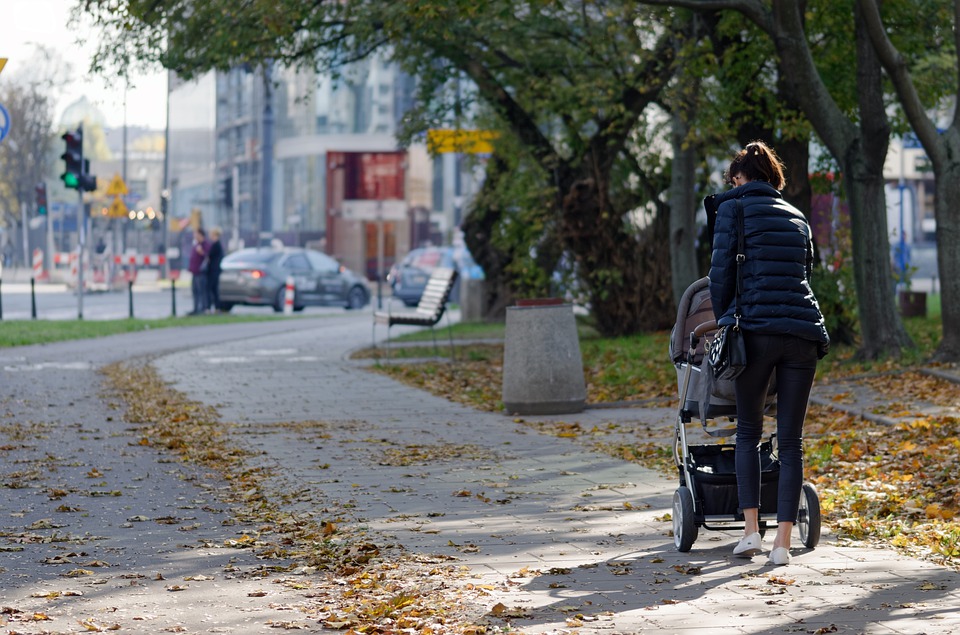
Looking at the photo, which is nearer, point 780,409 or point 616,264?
point 780,409

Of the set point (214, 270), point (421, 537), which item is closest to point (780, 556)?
point (421, 537)

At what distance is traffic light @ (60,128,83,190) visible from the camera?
28859 mm

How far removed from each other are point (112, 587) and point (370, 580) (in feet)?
3.21

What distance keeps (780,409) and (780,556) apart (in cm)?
63

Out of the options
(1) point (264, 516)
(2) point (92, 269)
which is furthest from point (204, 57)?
(2) point (92, 269)

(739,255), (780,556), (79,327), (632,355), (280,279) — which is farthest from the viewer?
(280,279)

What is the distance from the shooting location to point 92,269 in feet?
169

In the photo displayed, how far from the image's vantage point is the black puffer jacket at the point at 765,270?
6.60 meters

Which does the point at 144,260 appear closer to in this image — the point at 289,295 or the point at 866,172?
the point at 289,295

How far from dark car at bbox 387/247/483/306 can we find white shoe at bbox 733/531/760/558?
31186 millimetres

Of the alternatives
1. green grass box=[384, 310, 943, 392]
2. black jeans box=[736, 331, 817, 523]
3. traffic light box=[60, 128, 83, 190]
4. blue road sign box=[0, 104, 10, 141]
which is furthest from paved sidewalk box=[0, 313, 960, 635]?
traffic light box=[60, 128, 83, 190]

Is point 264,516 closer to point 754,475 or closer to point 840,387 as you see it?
point 754,475

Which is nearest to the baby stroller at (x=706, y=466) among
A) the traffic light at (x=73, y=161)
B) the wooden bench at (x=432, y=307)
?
the wooden bench at (x=432, y=307)

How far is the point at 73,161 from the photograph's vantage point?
29078mm
